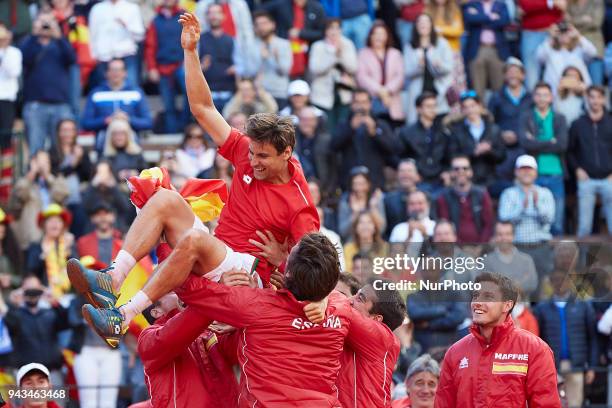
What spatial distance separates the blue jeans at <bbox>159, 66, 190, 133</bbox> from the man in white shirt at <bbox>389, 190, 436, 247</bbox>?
3.66 metres

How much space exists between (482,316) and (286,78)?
8825 millimetres

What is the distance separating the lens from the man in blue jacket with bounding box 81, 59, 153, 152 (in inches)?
685

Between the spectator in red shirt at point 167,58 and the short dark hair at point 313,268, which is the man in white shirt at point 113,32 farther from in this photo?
the short dark hair at point 313,268

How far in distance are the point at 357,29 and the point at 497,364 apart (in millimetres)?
9695

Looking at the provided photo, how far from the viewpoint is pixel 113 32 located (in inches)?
714

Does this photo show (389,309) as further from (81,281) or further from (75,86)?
(75,86)

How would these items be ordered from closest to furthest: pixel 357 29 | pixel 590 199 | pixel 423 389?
pixel 423 389, pixel 590 199, pixel 357 29

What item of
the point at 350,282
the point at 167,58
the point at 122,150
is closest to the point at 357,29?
the point at 167,58

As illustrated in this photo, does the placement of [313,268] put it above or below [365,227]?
above

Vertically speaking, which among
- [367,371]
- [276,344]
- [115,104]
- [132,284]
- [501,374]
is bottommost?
[501,374]

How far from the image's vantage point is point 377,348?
920 cm

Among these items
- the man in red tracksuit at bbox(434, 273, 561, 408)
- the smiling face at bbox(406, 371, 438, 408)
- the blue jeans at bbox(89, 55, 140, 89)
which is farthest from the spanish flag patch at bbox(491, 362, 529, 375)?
the blue jeans at bbox(89, 55, 140, 89)

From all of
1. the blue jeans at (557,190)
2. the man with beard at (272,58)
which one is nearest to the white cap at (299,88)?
the man with beard at (272,58)

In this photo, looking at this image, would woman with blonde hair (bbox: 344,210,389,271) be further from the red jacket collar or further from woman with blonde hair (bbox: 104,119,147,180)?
the red jacket collar
